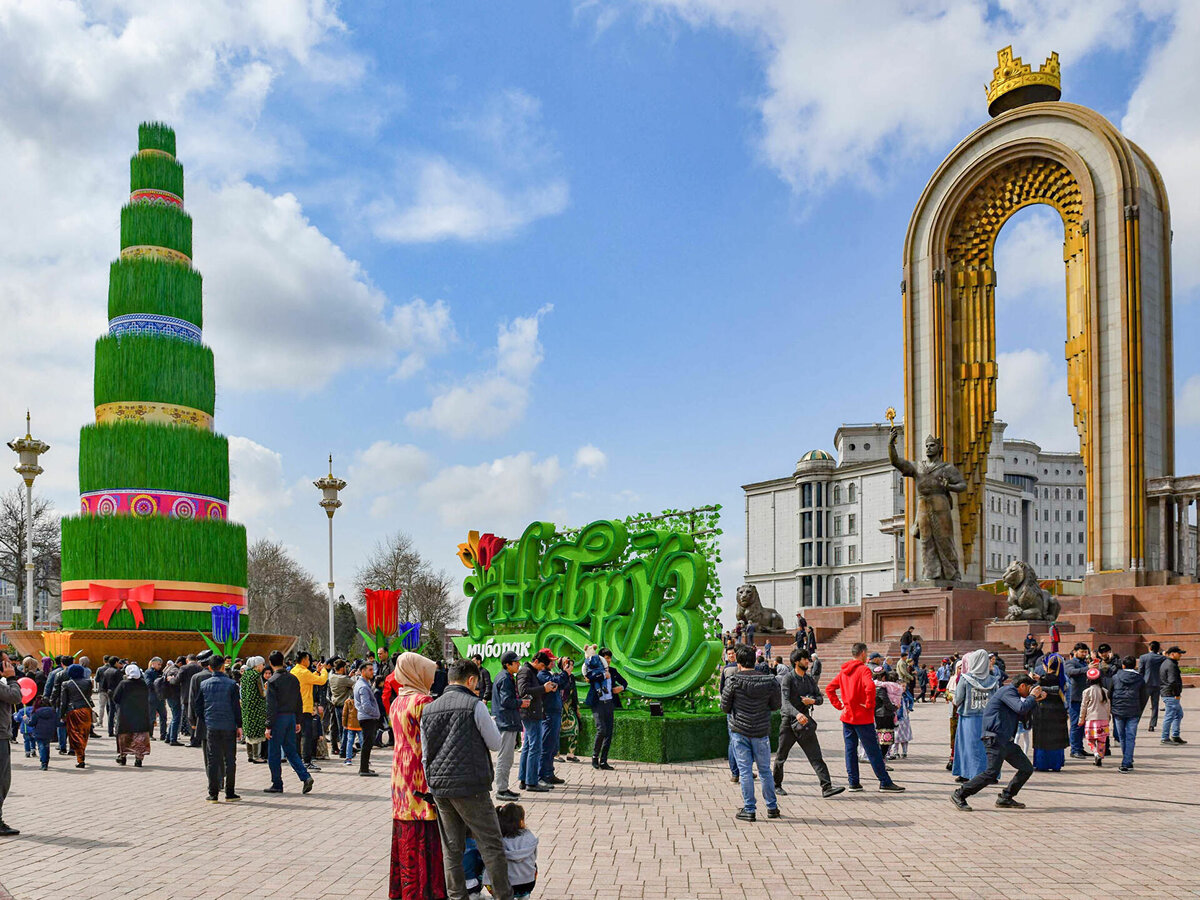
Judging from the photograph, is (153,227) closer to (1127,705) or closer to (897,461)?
(897,461)

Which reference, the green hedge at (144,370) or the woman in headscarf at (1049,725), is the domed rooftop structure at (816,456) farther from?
the woman in headscarf at (1049,725)

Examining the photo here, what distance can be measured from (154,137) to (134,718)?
4736 cm

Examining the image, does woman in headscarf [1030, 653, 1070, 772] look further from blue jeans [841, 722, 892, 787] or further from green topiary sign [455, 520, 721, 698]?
green topiary sign [455, 520, 721, 698]

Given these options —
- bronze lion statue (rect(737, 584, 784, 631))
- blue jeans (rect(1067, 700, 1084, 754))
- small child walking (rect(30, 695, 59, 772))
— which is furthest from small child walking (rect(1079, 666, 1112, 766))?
bronze lion statue (rect(737, 584, 784, 631))

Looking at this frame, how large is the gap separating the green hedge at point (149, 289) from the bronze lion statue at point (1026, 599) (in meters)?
40.8

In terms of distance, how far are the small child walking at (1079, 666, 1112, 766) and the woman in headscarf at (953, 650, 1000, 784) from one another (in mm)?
4440

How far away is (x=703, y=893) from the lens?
773 cm

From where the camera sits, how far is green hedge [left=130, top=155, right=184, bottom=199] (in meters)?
54.5

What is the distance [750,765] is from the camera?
10.9 m

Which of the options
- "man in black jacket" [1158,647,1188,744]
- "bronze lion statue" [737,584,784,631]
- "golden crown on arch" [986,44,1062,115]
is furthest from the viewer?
"golden crown on arch" [986,44,1062,115]

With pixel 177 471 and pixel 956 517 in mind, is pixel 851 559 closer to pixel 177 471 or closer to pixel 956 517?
pixel 956 517

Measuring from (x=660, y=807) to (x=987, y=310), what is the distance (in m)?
37.4

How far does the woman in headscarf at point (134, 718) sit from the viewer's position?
15.9 m

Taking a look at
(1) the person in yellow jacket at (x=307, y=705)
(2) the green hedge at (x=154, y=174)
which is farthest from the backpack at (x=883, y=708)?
(2) the green hedge at (x=154, y=174)
